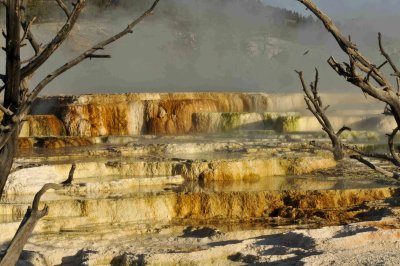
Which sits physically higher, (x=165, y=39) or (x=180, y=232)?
(x=165, y=39)

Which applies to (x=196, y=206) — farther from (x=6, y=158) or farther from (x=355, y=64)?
(x=355, y=64)

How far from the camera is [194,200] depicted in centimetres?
955

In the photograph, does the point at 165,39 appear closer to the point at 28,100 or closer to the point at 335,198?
the point at 335,198

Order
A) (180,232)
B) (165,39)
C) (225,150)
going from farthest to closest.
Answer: (165,39)
(225,150)
(180,232)

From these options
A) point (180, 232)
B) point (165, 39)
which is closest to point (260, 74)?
point (165, 39)

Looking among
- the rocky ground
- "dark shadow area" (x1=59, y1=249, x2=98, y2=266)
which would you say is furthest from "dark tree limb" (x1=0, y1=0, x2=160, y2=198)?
"dark shadow area" (x1=59, y1=249, x2=98, y2=266)

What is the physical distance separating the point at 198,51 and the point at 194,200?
35.5m

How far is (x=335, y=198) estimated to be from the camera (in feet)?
31.7

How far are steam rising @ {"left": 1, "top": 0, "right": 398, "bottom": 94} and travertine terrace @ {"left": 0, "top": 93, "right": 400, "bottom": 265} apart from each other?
1727cm

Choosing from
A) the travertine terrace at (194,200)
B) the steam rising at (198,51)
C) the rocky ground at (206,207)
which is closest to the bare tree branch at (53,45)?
the travertine terrace at (194,200)

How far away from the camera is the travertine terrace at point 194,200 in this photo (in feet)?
22.8

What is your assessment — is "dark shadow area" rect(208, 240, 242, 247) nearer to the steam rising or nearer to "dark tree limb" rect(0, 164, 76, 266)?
"dark tree limb" rect(0, 164, 76, 266)

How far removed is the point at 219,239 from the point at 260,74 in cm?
3296

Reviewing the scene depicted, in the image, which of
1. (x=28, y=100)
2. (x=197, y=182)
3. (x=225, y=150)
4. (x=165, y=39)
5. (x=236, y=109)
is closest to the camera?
(x=28, y=100)
